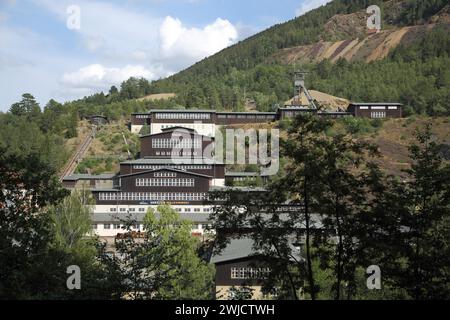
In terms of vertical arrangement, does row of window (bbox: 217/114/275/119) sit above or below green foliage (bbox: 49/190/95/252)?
above

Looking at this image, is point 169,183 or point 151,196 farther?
point 169,183

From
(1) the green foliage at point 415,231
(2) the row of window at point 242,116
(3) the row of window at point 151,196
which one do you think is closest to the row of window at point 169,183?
(3) the row of window at point 151,196

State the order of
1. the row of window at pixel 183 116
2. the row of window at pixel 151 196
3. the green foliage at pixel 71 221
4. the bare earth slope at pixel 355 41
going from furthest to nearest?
the bare earth slope at pixel 355 41
the row of window at pixel 183 116
the row of window at pixel 151 196
the green foliage at pixel 71 221

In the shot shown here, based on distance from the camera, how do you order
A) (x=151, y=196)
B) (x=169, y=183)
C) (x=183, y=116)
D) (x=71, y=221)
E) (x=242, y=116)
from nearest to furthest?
(x=71, y=221), (x=151, y=196), (x=169, y=183), (x=183, y=116), (x=242, y=116)

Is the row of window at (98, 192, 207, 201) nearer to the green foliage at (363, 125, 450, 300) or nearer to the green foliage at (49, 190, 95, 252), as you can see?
the green foliage at (49, 190, 95, 252)

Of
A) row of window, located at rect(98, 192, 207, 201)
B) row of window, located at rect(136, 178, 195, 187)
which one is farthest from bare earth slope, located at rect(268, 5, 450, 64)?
row of window, located at rect(98, 192, 207, 201)

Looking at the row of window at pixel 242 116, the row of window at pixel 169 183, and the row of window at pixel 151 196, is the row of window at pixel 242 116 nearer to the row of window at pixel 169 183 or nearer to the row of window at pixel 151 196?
the row of window at pixel 169 183

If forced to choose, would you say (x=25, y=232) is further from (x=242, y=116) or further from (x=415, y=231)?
(x=242, y=116)

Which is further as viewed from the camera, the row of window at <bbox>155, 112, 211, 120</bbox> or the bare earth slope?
the bare earth slope

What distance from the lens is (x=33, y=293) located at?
405 inches

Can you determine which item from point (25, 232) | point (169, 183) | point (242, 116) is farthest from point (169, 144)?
point (25, 232)

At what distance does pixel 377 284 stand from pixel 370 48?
160601mm

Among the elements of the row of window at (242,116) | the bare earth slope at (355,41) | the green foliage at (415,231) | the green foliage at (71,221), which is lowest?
the green foliage at (71,221)

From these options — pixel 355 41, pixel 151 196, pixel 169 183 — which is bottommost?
pixel 151 196
